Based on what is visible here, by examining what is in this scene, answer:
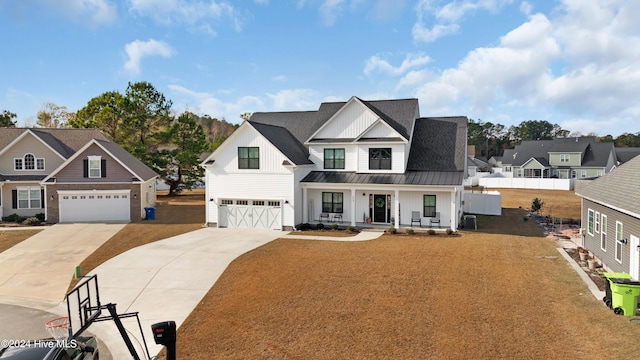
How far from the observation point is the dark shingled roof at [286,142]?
86.2ft

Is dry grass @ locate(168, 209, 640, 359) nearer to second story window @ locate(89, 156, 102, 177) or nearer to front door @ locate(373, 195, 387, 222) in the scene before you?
front door @ locate(373, 195, 387, 222)

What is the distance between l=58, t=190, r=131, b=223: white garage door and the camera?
94.0ft

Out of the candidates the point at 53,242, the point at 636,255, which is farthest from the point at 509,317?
the point at 53,242

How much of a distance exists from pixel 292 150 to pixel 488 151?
333ft

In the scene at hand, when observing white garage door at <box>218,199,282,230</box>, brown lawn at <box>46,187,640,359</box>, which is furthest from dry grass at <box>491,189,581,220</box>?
white garage door at <box>218,199,282,230</box>

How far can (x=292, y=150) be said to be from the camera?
27.7 meters

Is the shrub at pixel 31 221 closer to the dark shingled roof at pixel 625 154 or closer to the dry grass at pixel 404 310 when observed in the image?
the dry grass at pixel 404 310

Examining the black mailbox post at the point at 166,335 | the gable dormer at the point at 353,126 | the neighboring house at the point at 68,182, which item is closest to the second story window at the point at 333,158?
the gable dormer at the point at 353,126

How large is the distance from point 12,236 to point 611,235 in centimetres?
3029

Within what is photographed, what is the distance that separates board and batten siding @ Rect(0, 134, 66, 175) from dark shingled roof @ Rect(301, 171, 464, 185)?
65.7ft

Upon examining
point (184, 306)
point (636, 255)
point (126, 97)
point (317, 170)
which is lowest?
point (184, 306)

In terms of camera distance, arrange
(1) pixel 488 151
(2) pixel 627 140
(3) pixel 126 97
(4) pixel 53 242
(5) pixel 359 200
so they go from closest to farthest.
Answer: (4) pixel 53 242, (5) pixel 359 200, (3) pixel 126 97, (2) pixel 627 140, (1) pixel 488 151

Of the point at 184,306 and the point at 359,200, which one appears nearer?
the point at 184,306

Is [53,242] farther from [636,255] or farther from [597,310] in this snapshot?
[636,255]
